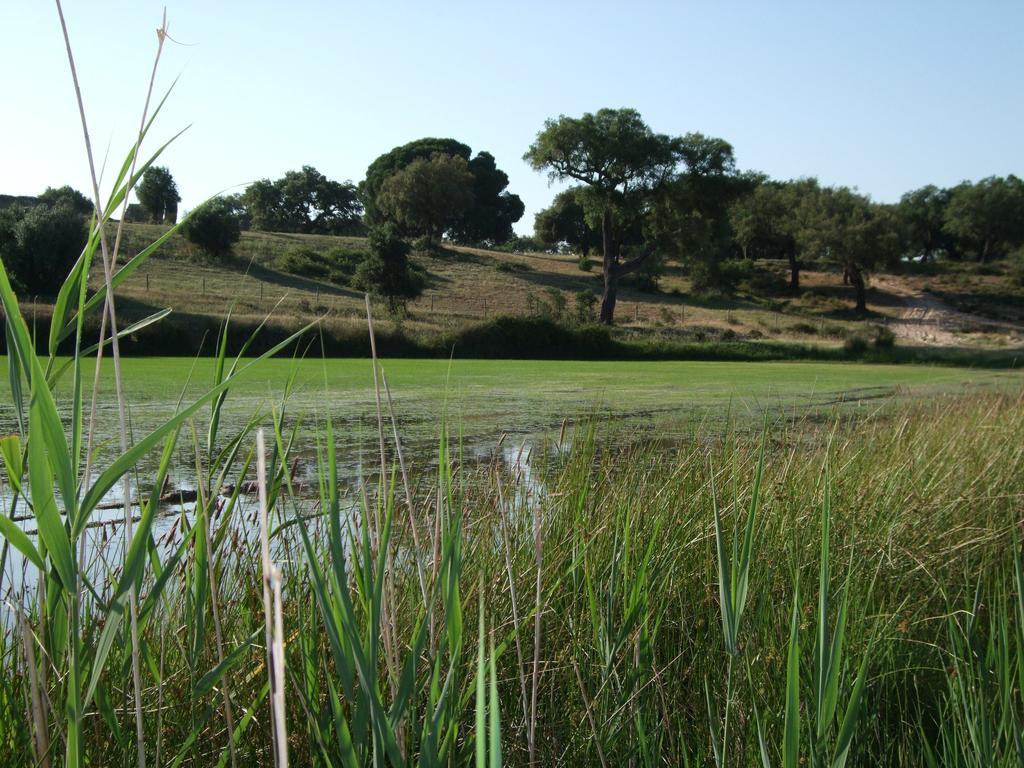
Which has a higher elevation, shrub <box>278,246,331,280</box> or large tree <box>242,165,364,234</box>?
large tree <box>242,165,364,234</box>

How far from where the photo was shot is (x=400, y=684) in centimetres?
82

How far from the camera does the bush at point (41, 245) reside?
17531 mm

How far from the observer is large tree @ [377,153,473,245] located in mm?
39219

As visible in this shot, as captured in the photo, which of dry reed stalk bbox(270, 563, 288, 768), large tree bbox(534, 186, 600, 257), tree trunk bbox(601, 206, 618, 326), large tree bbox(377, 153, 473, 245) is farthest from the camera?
large tree bbox(534, 186, 600, 257)

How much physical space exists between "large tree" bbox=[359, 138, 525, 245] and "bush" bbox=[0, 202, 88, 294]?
29.9 metres

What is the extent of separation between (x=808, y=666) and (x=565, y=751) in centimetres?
43

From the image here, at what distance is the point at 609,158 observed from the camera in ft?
92.6

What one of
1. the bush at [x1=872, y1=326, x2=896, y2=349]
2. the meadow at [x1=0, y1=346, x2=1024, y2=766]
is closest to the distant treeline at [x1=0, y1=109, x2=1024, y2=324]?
the bush at [x1=872, y1=326, x2=896, y2=349]

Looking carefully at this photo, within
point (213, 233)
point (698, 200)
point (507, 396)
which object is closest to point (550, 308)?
point (698, 200)

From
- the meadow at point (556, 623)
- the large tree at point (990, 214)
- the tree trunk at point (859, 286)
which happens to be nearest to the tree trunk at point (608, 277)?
the tree trunk at point (859, 286)

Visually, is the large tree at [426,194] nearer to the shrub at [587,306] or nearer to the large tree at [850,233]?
the shrub at [587,306]

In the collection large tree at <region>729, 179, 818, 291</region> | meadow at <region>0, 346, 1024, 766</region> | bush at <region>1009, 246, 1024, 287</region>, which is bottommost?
meadow at <region>0, 346, 1024, 766</region>

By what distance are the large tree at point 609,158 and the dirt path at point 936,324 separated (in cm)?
965

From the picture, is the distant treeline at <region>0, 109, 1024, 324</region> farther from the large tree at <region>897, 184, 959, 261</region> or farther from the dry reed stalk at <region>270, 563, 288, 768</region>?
the dry reed stalk at <region>270, 563, 288, 768</region>
